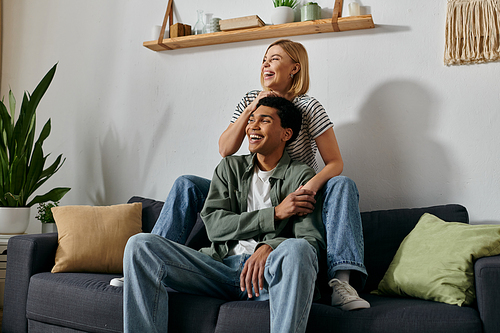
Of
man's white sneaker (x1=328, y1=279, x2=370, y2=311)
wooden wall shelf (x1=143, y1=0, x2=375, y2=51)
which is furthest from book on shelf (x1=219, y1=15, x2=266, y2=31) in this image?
man's white sneaker (x1=328, y1=279, x2=370, y2=311)

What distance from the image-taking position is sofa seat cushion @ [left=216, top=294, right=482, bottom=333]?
136cm

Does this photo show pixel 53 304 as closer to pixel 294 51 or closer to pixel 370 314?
→ pixel 370 314

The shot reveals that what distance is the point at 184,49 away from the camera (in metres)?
2.83

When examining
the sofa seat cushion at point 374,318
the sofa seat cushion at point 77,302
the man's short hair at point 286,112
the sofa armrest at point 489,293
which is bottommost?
the sofa seat cushion at point 77,302

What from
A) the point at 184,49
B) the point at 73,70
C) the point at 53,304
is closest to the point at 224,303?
the point at 53,304

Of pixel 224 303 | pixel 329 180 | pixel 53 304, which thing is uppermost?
pixel 329 180

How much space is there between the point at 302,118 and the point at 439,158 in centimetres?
76

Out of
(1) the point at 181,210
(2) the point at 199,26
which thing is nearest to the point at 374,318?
(1) the point at 181,210

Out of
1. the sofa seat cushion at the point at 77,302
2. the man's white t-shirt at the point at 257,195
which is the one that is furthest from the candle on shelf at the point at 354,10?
the sofa seat cushion at the point at 77,302

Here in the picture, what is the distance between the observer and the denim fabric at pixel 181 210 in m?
1.93

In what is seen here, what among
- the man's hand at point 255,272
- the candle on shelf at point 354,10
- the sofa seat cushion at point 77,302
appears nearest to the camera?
the man's hand at point 255,272

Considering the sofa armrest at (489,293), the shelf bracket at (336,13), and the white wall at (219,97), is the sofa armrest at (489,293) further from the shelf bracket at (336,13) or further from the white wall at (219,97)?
the shelf bracket at (336,13)

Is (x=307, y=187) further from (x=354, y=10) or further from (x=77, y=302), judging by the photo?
(x=354, y=10)

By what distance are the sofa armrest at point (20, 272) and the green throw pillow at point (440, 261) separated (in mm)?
1521
